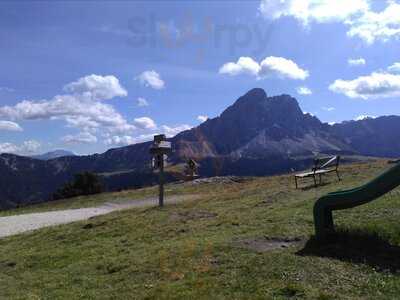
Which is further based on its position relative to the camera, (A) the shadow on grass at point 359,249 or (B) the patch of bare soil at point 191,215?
(B) the patch of bare soil at point 191,215

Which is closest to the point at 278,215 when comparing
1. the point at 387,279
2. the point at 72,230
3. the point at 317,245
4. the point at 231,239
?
the point at 231,239

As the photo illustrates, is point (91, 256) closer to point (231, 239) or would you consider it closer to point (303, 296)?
point (231, 239)

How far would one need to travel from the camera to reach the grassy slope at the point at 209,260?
866 centimetres

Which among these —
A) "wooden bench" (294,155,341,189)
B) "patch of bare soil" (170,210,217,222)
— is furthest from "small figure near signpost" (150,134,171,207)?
"wooden bench" (294,155,341,189)

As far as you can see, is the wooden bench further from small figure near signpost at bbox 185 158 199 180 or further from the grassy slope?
small figure near signpost at bbox 185 158 199 180

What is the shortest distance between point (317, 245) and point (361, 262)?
Result: 1403 mm

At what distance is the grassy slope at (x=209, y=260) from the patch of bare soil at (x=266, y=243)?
21 centimetres

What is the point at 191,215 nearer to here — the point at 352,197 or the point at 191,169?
the point at 352,197

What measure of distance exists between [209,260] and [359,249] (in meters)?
2.93

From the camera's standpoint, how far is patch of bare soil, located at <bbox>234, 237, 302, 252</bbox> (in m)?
11.0

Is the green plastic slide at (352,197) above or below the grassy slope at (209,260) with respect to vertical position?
above

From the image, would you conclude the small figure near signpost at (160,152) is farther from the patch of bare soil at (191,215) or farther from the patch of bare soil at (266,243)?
the patch of bare soil at (266,243)

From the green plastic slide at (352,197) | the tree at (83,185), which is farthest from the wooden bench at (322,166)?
the tree at (83,185)

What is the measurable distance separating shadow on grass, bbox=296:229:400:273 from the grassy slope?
0.7 inches
